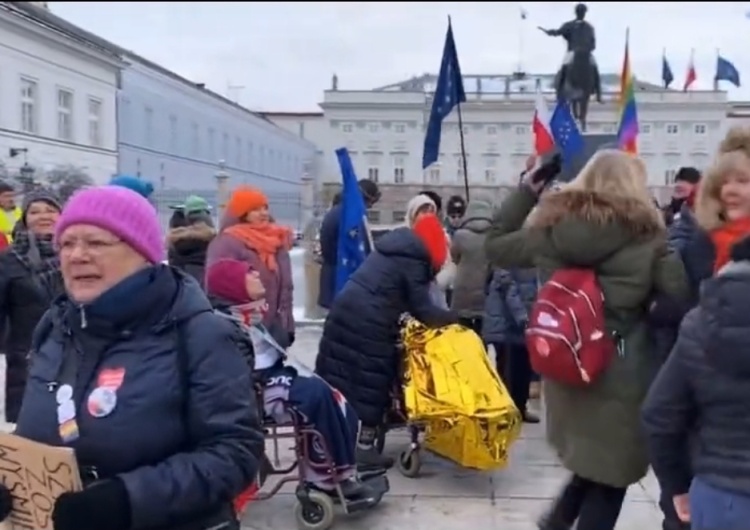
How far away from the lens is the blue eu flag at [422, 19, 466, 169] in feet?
31.3

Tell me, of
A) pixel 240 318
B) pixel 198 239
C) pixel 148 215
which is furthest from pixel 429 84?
pixel 148 215

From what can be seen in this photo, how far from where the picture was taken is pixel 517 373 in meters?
6.82

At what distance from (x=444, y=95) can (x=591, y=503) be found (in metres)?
6.83

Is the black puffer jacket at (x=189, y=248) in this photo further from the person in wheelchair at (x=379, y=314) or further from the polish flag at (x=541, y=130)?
the polish flag at (x=541, y=130)

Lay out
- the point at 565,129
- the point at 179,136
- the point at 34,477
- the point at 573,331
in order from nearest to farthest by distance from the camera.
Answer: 1. the point at 34,477
2. the point at 573,331
3. the point at 565,129
4. the point at 179,136

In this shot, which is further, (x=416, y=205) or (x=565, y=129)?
(x=565, y=129)

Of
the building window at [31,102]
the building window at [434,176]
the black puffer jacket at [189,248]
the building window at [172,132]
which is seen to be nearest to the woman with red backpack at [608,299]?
the black puffer jacket at [189,248]

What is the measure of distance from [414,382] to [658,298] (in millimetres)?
2210

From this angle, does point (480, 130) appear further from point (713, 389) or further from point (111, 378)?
point (111, 378)

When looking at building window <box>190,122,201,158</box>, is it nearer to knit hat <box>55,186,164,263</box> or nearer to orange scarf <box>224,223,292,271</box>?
orange scarf <box>224,223,292,271</box>

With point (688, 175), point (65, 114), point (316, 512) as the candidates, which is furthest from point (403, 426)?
point (65, 114)

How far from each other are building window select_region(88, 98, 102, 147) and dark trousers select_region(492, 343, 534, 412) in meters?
16.8

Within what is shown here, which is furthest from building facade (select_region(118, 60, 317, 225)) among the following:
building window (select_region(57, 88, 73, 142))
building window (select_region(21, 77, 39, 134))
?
building window (select_region(21, 77, 39, 134))

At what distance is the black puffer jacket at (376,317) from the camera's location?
5312 mm
